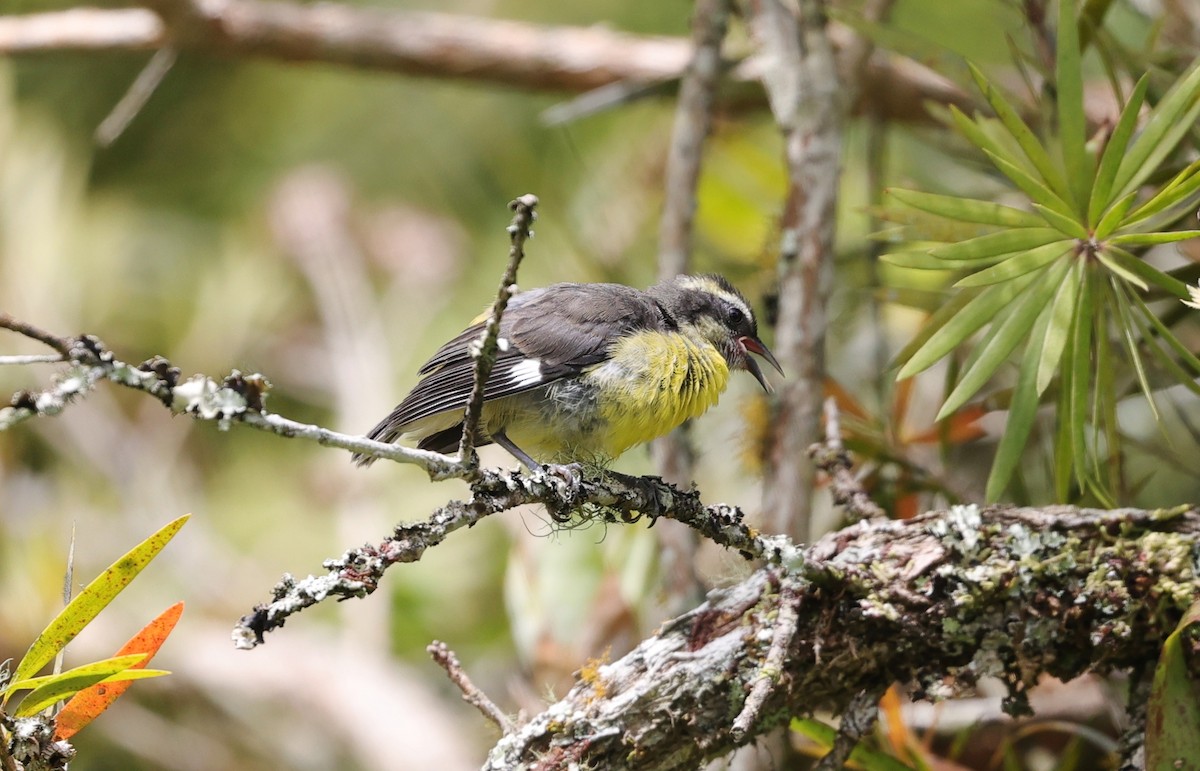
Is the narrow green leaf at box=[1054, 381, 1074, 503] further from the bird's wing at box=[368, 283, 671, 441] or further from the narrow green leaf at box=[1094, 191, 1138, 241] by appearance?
the bird's wing at box=[368, 283, 671, 441]

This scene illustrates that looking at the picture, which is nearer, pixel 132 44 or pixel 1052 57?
pixel 1052 57

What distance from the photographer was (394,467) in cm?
632

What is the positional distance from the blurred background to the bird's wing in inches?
27.3

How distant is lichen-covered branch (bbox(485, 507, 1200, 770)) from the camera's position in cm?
212

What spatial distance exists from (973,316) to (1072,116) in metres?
0.47

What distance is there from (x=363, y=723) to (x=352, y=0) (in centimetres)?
468

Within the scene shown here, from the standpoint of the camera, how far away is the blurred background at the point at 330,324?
4.43 m

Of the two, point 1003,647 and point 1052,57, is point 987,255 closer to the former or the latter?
point 1003,647

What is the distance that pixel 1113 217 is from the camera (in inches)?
81.8

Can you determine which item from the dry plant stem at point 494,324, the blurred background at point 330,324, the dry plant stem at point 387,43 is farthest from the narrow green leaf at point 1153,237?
the dry plant stem at point 387,43

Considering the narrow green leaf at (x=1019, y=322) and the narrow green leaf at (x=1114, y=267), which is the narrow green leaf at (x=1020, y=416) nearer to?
the narrow green leaf at (x=1019, y=322)

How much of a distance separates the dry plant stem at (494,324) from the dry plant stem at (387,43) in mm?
3267

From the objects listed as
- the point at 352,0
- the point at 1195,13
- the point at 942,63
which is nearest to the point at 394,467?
the point at 352,0

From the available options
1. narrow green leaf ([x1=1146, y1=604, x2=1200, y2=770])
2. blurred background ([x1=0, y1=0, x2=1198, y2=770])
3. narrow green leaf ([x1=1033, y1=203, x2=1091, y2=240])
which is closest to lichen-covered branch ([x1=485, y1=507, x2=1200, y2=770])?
narrow green leaf ([x1=1146, y1=604, x2=1200, y2=770])
